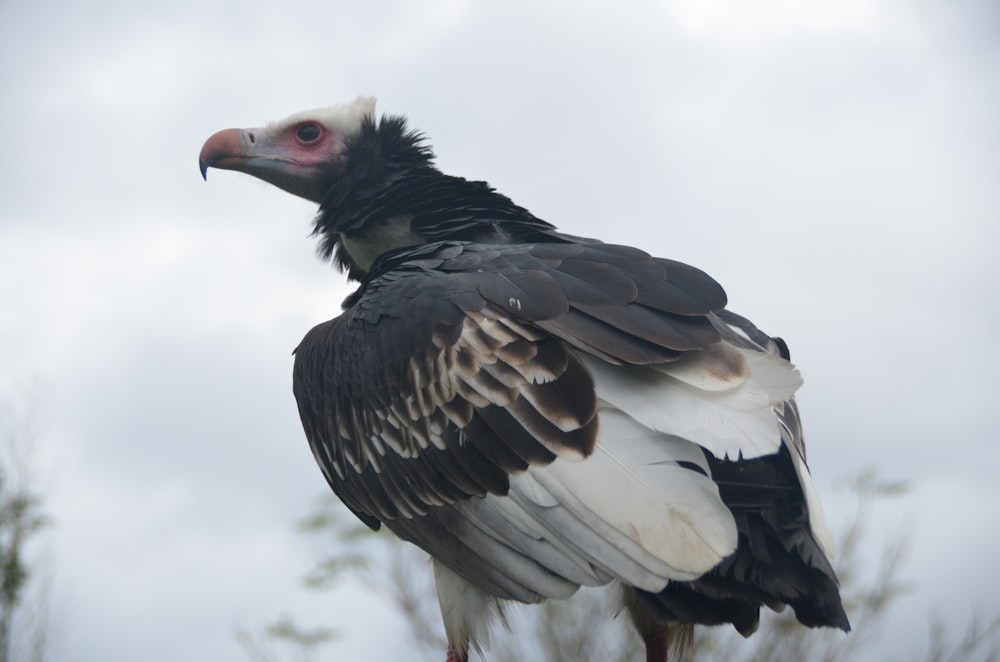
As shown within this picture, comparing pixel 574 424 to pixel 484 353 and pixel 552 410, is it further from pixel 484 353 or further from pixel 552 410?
pixel 484 353

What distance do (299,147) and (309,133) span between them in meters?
0.10

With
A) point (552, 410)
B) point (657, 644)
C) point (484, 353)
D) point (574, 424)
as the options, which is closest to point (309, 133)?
point (484, 353)

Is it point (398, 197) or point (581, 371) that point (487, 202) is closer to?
point (398, 197)

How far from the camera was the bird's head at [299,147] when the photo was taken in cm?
644

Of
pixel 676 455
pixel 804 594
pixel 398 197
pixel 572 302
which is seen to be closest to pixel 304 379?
pixel 398 197

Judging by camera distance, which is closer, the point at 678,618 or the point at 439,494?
the point at 678,618

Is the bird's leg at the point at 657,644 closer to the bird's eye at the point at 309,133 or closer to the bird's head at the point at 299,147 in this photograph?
the bird's head at the point at 299,147

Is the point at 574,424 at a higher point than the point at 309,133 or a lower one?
lower

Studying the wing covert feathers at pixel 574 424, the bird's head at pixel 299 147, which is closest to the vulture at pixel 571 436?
the wing covert feathers at pixel 574 424

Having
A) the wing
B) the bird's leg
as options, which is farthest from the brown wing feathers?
the bird's leg

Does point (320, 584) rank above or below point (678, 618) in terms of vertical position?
above

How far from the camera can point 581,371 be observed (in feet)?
13.1

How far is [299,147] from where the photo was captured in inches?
257

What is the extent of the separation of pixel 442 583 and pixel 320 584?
31.2 feet
